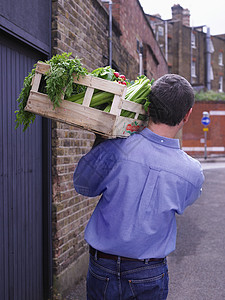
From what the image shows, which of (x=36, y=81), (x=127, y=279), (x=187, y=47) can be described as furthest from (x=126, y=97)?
(x=187, y=47)

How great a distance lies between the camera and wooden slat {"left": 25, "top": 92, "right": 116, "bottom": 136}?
6.21ft

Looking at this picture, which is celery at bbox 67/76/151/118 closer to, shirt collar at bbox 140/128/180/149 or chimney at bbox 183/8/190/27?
shirt collar at bbox 140/128/180/149

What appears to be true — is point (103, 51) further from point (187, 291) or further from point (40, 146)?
point (187, 291)

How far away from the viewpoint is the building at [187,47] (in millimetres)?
38312

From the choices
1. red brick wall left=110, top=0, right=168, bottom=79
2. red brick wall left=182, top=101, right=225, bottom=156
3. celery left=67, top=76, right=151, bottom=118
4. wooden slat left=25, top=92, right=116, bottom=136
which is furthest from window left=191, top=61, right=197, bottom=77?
wooden slat left=25, top=92, right=116, bottom=136

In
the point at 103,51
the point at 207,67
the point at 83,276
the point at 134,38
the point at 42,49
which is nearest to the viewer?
the point at 42,49

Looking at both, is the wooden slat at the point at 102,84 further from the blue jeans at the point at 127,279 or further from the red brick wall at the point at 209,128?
the red brick wall at the point at 209,128

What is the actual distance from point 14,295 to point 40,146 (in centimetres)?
151

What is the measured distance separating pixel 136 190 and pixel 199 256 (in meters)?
4.51

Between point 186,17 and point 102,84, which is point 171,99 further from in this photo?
point 186,17

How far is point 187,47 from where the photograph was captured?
39219 mm

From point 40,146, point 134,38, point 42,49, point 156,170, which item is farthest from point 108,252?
point 134,38

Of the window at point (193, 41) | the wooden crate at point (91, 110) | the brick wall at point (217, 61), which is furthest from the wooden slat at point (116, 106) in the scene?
the brick wall at point (217, 61)

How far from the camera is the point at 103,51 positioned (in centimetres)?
584
